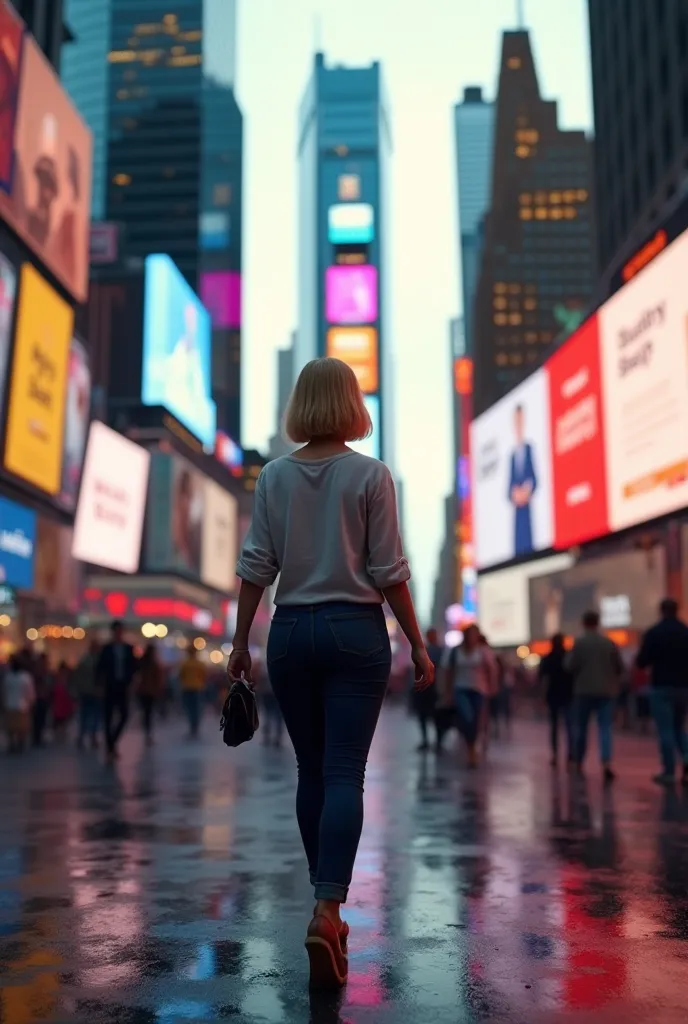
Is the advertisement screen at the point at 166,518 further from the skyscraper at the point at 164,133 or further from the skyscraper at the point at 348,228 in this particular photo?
the skyscraper at the point at 164,133

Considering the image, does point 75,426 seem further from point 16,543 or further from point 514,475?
point 514,475

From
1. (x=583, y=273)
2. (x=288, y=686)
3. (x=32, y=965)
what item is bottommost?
(x=32, y=965)

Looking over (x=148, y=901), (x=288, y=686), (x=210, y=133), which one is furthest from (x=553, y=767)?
(x=210, y=133)

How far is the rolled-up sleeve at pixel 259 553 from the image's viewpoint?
3.56m

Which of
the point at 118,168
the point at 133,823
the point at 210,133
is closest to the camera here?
the point at 133,823

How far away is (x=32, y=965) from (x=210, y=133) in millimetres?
204544

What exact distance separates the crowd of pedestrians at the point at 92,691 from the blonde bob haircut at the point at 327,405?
10.7m

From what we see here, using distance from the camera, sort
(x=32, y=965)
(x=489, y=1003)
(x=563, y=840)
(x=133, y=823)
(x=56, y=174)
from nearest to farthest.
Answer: (x=489, y=1003)
(x=32, y=965)
(x=563, y=840)
(x=133, y=823)
(x=56, y=174)

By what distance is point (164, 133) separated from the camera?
6275 inches

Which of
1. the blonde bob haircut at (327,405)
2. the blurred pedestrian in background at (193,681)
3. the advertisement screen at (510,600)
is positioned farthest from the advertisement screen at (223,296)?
the blonde bob haircut at (327,405)

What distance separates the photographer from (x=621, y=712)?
2662 cm

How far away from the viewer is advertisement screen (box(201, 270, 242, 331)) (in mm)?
173375

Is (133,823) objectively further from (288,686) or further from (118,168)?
(118,168)

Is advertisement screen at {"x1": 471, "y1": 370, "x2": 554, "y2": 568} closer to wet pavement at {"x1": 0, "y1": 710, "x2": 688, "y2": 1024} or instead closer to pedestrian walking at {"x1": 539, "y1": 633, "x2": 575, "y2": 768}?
pedestrian walking at {"x1": 539, "y1": 633, "x2": 575, "y2": 768}
